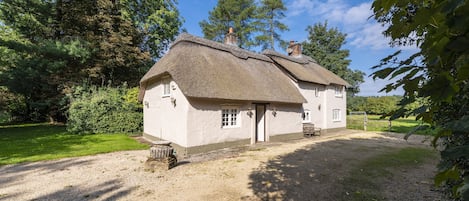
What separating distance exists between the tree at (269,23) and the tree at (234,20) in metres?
1.11

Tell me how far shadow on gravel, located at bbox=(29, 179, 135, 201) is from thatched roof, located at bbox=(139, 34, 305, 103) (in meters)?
4.71

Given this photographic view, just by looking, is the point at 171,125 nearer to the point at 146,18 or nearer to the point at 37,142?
the point at 37,142

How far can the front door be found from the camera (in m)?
14.1

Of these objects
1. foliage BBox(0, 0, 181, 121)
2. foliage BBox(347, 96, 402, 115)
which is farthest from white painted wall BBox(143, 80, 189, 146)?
foliage BBox(347, 96, 402, 115)

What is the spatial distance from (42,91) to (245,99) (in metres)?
24.0

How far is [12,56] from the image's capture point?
1955 centimetres

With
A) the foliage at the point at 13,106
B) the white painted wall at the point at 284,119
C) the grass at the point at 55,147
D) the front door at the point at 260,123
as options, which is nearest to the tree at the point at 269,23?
the white painted wall at the point at 284,119

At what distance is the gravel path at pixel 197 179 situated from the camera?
594cm

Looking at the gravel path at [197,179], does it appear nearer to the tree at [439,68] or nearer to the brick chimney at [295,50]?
the tree at [439,68]

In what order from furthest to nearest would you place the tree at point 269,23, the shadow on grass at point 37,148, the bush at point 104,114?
1. the tree at point 269,23
2. the bush at point 104,114
3. the shadow on grass at point 37,148

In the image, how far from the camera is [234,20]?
3362 cm

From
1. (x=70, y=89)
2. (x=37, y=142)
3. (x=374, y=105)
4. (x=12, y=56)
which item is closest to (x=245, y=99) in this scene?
(x=37, y=142)

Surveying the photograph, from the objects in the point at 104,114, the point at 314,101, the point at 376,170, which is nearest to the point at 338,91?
the point at 314,101

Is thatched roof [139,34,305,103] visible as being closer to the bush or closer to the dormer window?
the bush
